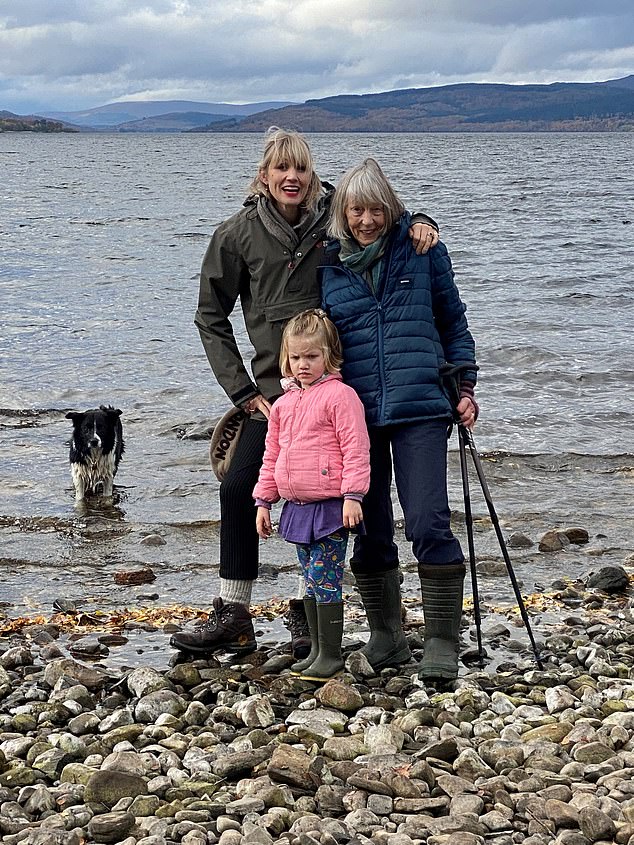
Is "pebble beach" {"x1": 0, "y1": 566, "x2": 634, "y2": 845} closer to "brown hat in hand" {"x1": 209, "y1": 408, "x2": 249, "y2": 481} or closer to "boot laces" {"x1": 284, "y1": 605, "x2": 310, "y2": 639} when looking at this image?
"boot laces" {"x1": 284, "y1": 605, "x2": 310, "y2": 639}

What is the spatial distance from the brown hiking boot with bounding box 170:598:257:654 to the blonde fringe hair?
Result: 2.12 metres

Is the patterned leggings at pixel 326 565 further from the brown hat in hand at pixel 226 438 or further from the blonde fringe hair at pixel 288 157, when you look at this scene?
the blonde fringe hair at pixel 288 157

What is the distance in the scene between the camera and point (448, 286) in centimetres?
525

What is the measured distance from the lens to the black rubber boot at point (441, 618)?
516cm

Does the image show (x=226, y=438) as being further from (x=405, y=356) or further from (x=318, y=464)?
(x=405, y=356)

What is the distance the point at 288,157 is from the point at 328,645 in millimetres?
2382

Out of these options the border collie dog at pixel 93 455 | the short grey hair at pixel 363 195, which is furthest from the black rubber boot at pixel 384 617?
the border collie dog at pixel 93 455

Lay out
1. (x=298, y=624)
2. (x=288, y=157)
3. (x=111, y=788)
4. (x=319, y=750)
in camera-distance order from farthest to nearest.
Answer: (x=298, y=624)
(x=288, y=157)
(x=319, y=750)
(x=111, y=788)

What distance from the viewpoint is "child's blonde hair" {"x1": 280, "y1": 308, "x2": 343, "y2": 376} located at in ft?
16.6

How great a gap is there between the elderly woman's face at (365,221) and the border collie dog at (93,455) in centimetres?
563

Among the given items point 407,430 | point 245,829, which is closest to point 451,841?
point 245,829

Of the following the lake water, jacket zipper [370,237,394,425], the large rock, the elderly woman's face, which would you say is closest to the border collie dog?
the lake water

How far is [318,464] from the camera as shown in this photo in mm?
5051

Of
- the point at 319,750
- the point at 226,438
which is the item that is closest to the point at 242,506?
the point at 226,438
